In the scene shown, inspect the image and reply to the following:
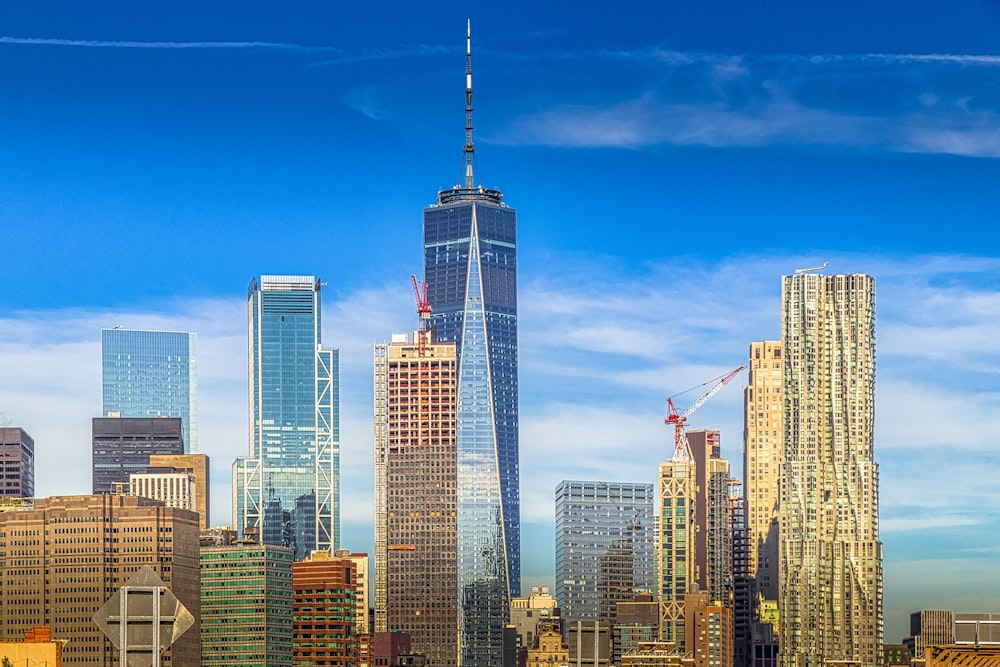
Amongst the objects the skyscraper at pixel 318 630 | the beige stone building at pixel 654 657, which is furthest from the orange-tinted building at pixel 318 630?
the beige stone building at pixel 654 657

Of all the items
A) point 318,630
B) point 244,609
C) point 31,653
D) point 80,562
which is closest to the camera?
point 31,653

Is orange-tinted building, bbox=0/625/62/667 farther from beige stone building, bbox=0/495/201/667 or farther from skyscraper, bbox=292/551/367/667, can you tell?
skyscraper, bbox=292/551/367/667

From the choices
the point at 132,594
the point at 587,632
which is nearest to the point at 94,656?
the point at 587,632

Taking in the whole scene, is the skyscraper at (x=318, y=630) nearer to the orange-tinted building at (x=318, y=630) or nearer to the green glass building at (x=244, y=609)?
the orange-tinted building at (x=318, y=630)

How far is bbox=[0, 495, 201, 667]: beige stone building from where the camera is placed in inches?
6924

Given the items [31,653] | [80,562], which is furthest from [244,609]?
[31,653]

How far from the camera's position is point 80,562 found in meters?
178

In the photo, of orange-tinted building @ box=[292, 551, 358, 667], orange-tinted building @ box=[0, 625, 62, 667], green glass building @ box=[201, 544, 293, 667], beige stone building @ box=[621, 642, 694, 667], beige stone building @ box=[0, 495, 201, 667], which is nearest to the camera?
orange-tinted building @ box=[0, 625, 62, 667]

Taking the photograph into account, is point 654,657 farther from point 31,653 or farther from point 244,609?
point 31,653

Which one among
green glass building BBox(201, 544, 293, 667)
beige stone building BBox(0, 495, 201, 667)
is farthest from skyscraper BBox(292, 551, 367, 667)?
beige stone building BBox(0, 495, 201, 667)

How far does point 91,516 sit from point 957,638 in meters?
141

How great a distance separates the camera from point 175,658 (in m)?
169

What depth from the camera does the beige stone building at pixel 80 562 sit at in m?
176

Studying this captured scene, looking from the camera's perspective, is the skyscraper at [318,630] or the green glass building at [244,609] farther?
the skyscraper at [318,630]
